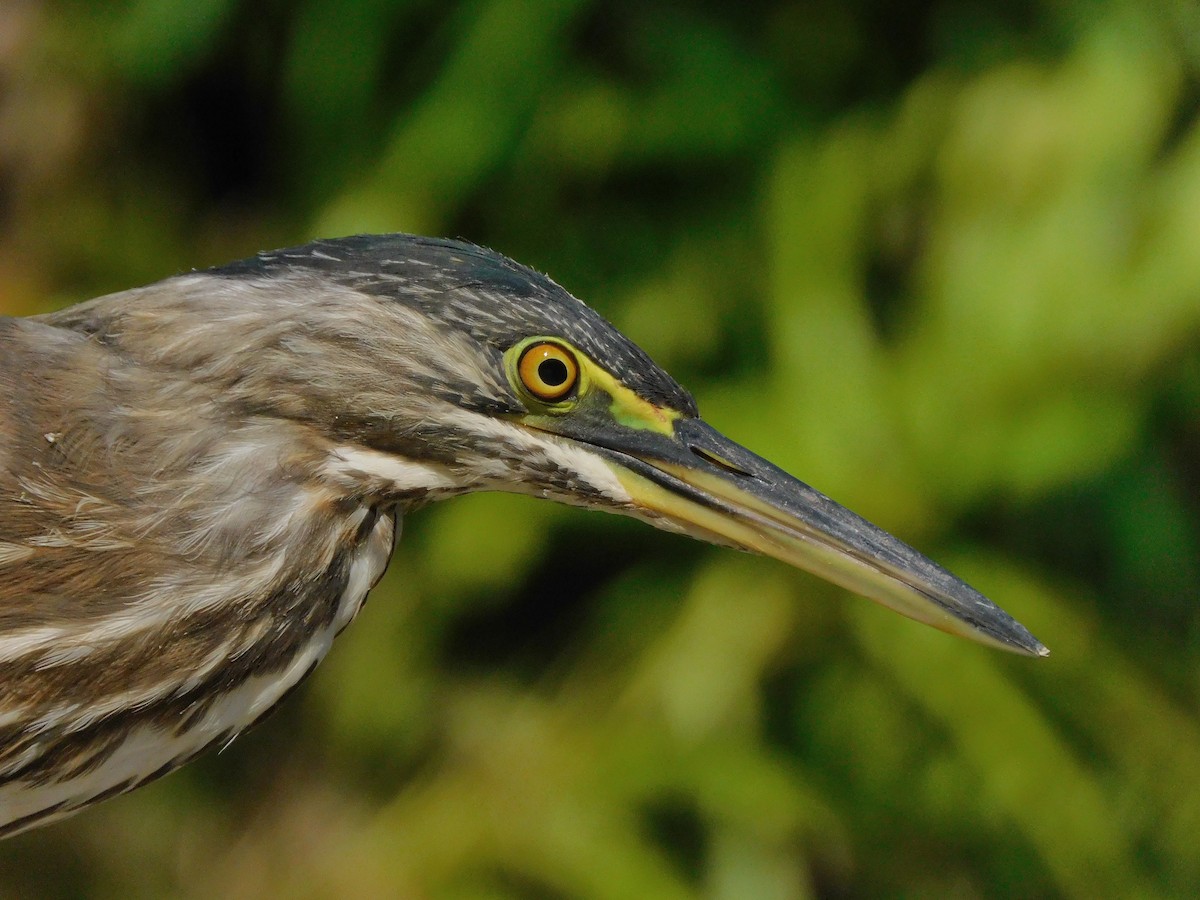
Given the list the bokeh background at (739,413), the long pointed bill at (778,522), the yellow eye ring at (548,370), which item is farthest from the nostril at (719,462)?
the bokeh background at (739,413)

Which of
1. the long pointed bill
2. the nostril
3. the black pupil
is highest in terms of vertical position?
the black pupil

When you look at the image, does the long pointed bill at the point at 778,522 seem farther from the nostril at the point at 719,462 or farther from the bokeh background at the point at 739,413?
the bokeh background at the point at 739,413

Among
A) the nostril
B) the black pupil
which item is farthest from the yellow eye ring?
the nostril

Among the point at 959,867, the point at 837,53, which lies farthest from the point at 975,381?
the point at 959,867

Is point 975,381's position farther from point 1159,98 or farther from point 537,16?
point 537,16

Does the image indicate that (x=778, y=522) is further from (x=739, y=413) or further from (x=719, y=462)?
(x=739, y=413)

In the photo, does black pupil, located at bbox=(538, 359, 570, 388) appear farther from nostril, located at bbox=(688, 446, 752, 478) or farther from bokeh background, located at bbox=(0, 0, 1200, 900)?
bokeh background, located at bbox=(0, 0, 1200, 900)
